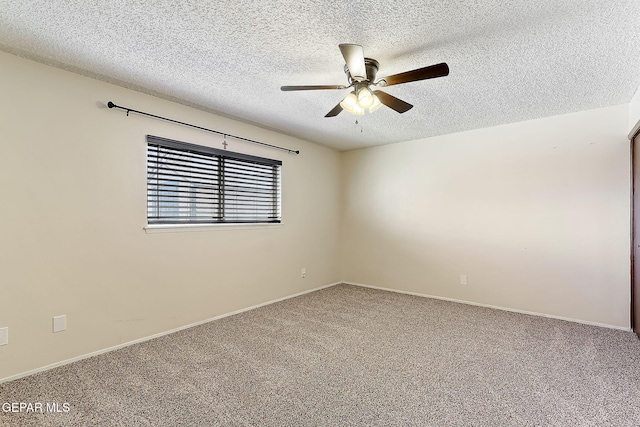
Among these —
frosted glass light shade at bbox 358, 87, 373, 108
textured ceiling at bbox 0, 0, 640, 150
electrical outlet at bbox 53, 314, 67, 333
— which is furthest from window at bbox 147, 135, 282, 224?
frosted glass light shade at bbox 358, 87, 373, 108

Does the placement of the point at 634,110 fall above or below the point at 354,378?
above

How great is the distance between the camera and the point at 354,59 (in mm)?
1930

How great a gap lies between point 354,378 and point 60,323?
226 centimetres

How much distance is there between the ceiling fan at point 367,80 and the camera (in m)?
1.93

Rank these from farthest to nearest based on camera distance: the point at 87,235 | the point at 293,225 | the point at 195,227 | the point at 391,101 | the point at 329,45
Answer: the point at 293,225 < the point at 195,227 < the point at 87,235 < the point at 391,101 < the point at 329,45

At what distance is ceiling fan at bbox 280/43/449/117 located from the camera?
1.93 metres

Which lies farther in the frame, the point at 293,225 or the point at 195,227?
the point at 293,225

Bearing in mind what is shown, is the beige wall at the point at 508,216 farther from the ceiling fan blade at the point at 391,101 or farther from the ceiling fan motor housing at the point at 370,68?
the ceiling fan motor housing at the point at 370,68

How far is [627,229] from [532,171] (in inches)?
40.7

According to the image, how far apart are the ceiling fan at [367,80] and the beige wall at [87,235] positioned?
1608 millimetres

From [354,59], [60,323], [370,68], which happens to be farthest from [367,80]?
[60,323]

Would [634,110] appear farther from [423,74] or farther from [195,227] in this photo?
[195,227]

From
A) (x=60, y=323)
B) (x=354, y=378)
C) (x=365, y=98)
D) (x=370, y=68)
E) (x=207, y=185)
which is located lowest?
(x=354, y=378)

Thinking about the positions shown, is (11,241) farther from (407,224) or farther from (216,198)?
(407,224)
